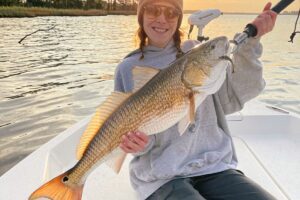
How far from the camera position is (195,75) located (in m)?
2.31

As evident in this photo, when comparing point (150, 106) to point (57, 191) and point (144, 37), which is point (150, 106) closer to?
point (57, 191)

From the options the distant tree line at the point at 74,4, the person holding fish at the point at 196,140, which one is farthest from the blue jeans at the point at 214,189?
the distant tree line at the point at 74,4

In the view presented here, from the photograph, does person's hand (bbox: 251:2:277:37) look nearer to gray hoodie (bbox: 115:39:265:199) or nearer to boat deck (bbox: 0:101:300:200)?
gray hoodie (bbox: 115:39:265:199)

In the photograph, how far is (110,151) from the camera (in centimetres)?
246

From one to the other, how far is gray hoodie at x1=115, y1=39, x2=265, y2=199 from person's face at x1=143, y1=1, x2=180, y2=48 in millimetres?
249

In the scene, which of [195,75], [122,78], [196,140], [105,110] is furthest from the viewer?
[122,78]

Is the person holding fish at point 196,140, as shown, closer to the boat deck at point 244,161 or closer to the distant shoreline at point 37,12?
the boat deck at point 244,161

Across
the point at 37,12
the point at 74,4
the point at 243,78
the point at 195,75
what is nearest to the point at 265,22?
the point at 243,78

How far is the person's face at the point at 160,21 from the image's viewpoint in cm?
300

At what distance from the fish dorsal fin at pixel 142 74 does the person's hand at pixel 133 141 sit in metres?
0.29

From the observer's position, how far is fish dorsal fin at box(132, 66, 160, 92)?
248 cm

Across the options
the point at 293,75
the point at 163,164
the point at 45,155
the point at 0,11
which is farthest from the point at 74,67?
the point at 0,11

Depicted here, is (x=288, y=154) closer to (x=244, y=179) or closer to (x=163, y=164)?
(x=244, y=179)

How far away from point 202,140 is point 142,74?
30.7 inches
